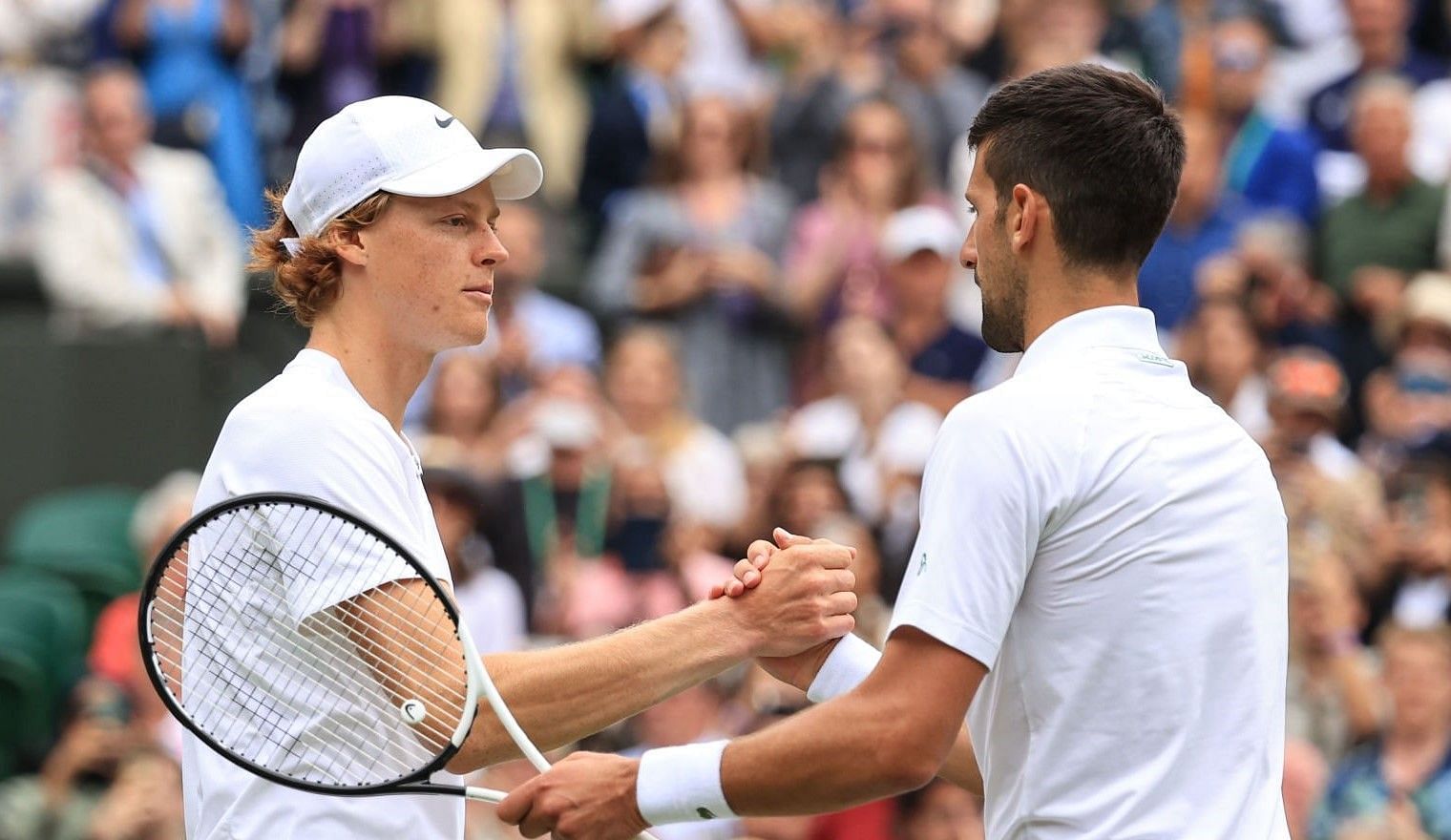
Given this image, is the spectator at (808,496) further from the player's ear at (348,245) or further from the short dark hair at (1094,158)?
the short dark hair at (1094,158)

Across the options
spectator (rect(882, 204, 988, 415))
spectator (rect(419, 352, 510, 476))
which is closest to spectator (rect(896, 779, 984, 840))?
spectator (rect(882, 204, 988, 415))

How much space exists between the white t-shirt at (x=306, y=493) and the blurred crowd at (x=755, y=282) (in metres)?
3.57

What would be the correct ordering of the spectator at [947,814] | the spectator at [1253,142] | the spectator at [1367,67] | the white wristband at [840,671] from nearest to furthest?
the white wristband at [840,671] < the spectator at [947,814] < the spectator at [1253,142] < the spectator at [1367,67]

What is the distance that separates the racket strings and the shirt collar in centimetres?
103

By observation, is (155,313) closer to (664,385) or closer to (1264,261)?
(664,385)

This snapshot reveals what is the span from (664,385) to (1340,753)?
3244mm

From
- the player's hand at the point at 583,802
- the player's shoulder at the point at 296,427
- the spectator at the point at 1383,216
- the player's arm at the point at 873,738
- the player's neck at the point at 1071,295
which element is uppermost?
the player's neck at the point at 1071,295

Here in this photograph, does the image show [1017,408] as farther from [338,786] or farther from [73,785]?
[73,785]

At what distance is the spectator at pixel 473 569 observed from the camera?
826 centimetres

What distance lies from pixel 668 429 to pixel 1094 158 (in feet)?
20.1

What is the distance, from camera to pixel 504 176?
165 inches

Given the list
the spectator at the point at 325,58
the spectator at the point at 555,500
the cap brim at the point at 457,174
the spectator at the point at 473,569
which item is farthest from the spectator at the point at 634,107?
the cap brim at the point at 457,174

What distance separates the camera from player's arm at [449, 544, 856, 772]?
3.88 metres

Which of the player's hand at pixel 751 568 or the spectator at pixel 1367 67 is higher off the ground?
the player's hand at pixel 751 568
